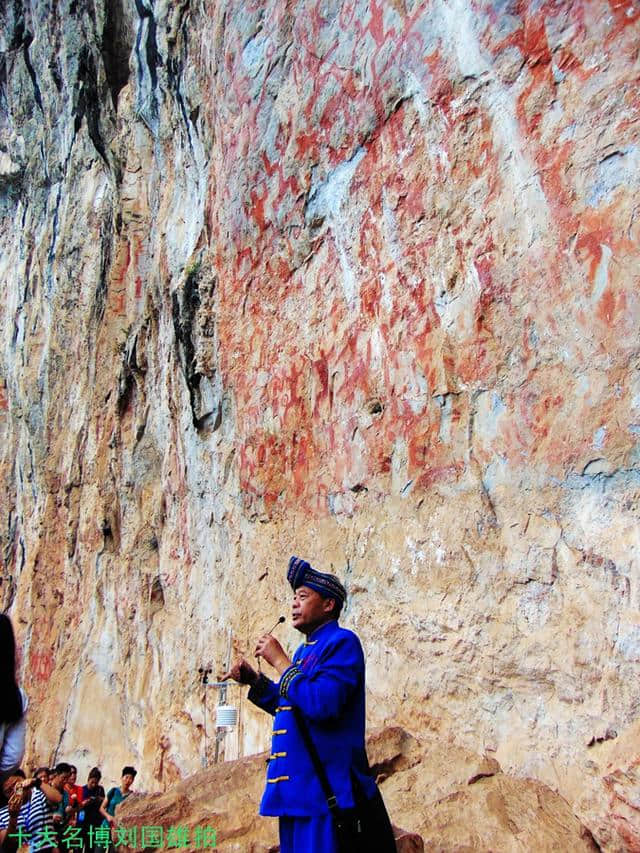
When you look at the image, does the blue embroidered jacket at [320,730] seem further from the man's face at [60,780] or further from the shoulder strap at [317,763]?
the man's face at [60,780]

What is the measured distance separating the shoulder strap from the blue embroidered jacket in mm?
11

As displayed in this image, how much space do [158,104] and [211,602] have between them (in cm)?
707

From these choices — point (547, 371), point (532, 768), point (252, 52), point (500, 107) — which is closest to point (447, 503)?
point (547, 371)

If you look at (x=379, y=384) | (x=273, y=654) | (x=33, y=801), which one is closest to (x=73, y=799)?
(x=33, y=801)

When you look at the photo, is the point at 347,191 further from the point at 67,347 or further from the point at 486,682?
the point at 67,347

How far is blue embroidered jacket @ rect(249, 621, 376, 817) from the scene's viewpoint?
2.62 metres

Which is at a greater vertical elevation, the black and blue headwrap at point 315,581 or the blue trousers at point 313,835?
the black and blue headwrap at point 315,581

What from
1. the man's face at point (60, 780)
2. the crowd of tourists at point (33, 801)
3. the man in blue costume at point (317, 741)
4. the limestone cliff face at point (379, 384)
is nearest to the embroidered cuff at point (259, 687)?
the man in blue costume at point (317, 741)

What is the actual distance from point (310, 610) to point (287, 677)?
0.27 meters

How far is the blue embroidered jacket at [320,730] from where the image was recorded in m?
2.62

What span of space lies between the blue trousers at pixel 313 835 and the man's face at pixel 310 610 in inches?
23.4

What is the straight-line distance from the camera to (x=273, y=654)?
280cm

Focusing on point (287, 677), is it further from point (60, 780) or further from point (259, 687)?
point (60, 780)

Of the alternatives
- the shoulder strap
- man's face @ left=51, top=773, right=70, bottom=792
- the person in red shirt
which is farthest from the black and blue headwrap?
man's face @ left=51, top=773, right=70, bottom=792
